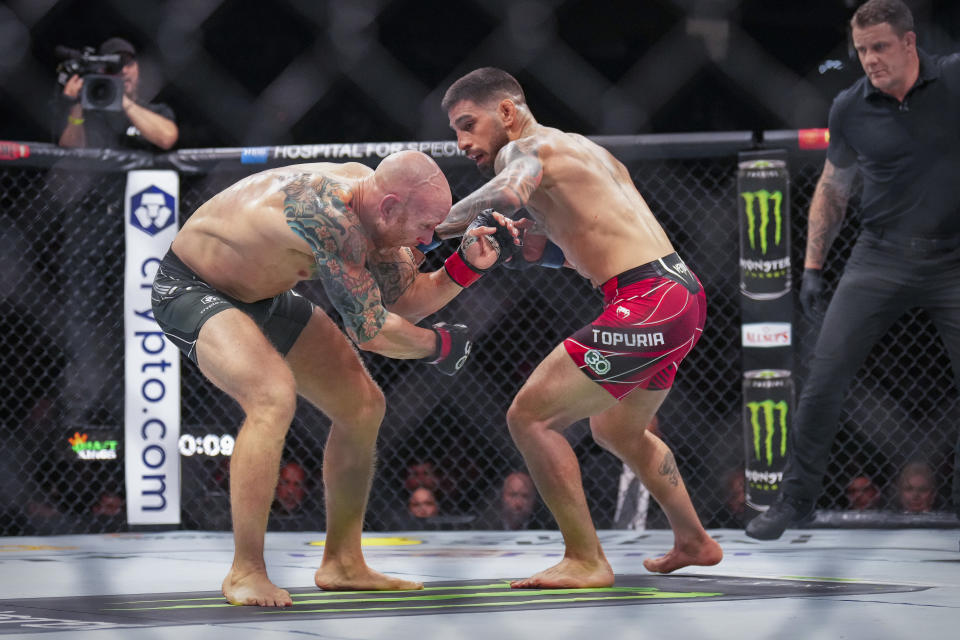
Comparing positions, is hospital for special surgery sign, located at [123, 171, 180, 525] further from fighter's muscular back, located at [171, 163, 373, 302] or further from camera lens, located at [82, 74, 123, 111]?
fighter's muscular back, located at [171, 163, 373, 302]

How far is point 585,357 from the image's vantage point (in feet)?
7.62

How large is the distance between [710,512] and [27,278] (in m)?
2.64

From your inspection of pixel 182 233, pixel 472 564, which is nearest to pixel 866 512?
pixel 472 564

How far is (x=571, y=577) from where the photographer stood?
7.53 feet

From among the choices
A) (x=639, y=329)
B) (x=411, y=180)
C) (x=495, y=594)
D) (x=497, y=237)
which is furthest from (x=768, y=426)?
(x=411, y=180)

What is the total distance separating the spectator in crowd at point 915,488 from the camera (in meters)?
3.81

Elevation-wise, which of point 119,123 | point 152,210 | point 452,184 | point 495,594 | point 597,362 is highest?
point 119,123

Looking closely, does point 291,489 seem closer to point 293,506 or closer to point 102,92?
point 293,506

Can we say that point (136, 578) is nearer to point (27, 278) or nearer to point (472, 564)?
point (472, 564)

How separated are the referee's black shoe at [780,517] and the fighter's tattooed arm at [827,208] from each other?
2.15ft

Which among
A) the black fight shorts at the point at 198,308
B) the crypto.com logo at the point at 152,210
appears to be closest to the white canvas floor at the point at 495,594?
the black fight shorts at the point at 198,308

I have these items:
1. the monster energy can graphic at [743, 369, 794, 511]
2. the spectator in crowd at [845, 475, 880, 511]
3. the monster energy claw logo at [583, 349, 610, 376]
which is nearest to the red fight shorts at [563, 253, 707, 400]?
the monster energy claw logo at [583, 349, 610, 376]

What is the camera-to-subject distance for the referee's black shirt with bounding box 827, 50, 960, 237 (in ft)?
9.61

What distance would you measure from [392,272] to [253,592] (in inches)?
28.8
